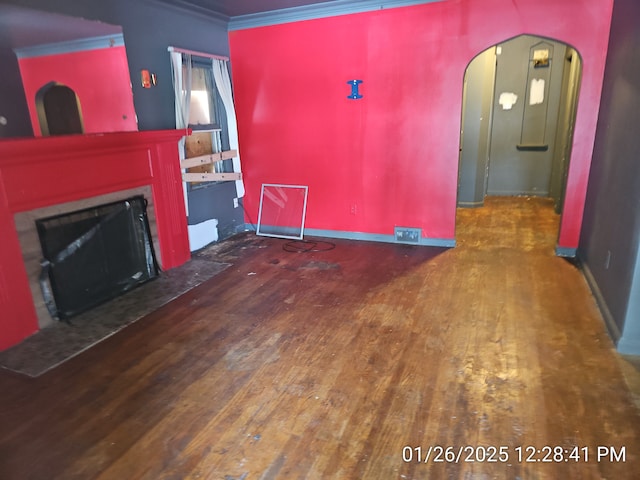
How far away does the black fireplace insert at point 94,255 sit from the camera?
3135mm

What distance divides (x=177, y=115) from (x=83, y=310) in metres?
2.08

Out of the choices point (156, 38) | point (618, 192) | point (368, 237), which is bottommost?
point (368, 237)

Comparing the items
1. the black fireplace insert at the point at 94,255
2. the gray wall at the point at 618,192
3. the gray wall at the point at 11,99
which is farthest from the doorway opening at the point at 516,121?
the gray wall at the point at 11,99

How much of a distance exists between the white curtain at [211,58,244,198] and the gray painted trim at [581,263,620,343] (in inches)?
151

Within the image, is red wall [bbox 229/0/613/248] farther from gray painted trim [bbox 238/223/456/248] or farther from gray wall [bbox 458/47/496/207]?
gray wall [bbox 458/47/496/207]

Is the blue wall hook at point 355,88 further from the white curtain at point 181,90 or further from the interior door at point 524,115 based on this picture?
the interior door at point 524,115

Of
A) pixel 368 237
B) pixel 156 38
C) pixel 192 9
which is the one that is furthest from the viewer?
pixel 368 237

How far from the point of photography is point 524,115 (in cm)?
685

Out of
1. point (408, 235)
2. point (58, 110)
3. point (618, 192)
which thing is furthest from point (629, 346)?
point (58, 110)

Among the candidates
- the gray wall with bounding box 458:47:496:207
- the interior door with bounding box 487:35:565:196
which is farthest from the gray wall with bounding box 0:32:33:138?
the interior door with bounding box 487:35:565:196

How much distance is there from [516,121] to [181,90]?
5.38 meters

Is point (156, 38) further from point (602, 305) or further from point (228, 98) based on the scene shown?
point (602, 305)

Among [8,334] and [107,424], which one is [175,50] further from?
[107,424]

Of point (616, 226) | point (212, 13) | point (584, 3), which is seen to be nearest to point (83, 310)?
point (212, 13)
